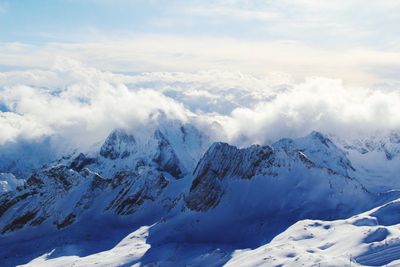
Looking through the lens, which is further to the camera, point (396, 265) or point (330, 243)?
point (330, 243)

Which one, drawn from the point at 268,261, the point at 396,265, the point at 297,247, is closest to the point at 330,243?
the point at 297,247

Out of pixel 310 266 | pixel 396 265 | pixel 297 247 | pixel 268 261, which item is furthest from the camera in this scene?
pixel 297 247

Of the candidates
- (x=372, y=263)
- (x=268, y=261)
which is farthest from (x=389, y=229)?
(x=268, y=261)

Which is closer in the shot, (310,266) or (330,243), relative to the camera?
(310,266)

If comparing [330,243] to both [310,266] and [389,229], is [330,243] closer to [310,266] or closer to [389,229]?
[389,229]

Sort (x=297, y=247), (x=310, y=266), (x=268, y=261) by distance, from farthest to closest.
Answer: (x=297, y=247), (x=268, y=261), (x=310, y=266)

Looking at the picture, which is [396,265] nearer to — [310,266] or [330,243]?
[310,266]

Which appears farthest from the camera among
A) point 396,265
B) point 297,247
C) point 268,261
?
point 297,247

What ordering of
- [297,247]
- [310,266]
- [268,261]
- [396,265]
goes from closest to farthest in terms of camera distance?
[396,265]
[310,266]
[268,261]
[297,247]

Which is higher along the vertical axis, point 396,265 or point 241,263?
point 396,265
